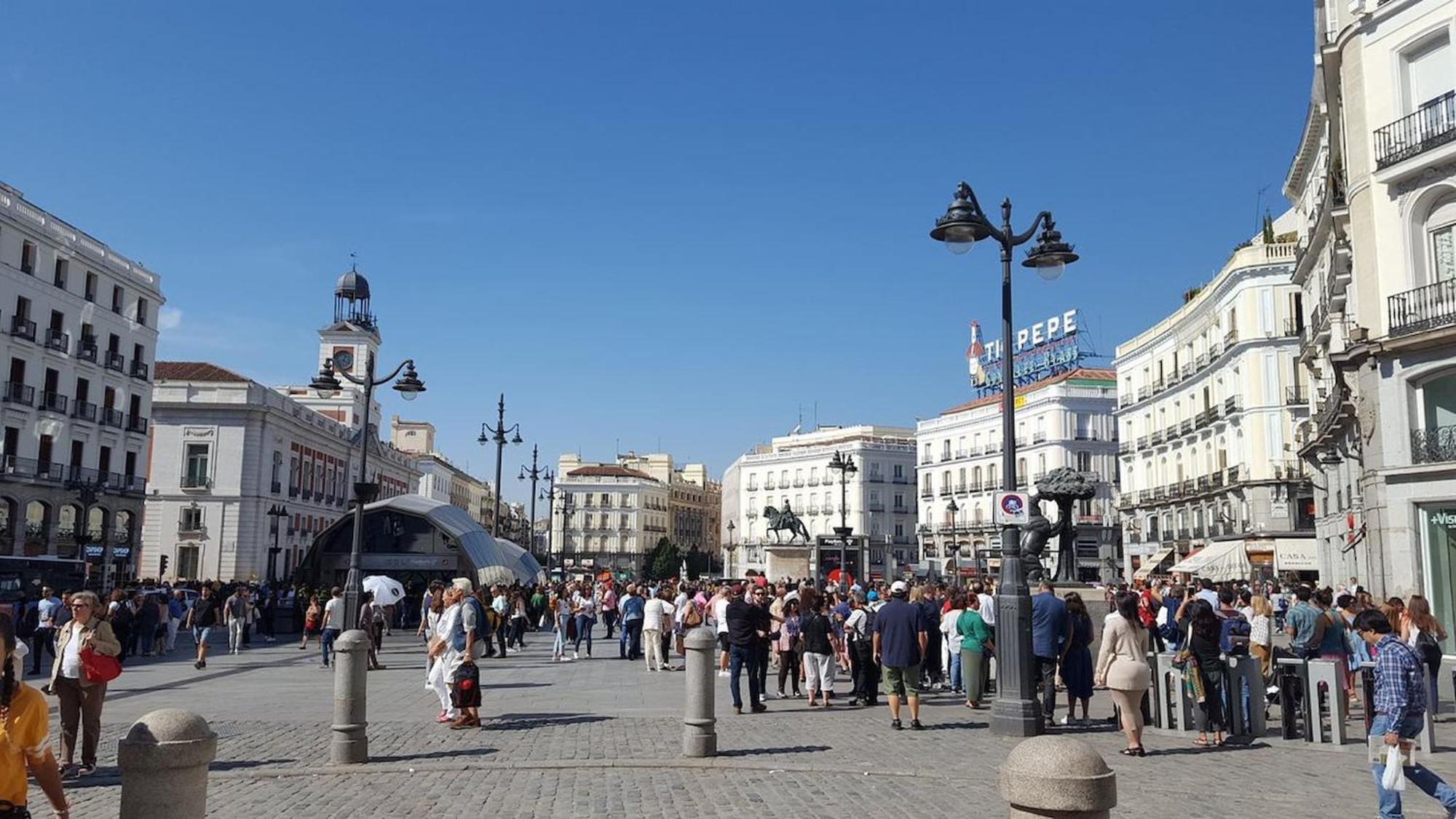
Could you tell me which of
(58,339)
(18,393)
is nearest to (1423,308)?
(18,393)

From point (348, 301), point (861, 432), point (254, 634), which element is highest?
point (348, 301)

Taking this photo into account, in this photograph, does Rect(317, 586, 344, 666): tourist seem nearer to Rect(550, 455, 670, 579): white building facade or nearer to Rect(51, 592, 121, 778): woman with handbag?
Rect(51, 592, 121, 778): woman with handbag

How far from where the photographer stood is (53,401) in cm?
4828

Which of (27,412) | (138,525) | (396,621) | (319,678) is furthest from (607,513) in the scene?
(319,678)

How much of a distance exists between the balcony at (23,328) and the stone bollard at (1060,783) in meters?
51.6

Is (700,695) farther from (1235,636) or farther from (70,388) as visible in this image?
(70,388)

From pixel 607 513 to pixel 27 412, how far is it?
280 ft

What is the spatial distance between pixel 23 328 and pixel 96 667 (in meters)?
44.5

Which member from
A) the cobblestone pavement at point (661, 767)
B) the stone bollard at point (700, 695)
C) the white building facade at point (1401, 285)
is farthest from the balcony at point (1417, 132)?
the stone bollard at point (700, 695)

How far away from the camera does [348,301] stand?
90.4 meters

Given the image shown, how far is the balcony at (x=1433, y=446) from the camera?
21.0 meters

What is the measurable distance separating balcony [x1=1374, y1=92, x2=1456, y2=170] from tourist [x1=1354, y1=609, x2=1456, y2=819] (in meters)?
17.2

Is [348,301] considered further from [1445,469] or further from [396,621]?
[1445,469]

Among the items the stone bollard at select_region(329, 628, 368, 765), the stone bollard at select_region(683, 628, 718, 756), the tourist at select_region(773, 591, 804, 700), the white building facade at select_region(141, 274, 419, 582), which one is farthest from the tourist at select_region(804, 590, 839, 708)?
the white building facade at select_region(141, 274, 419, 582)
